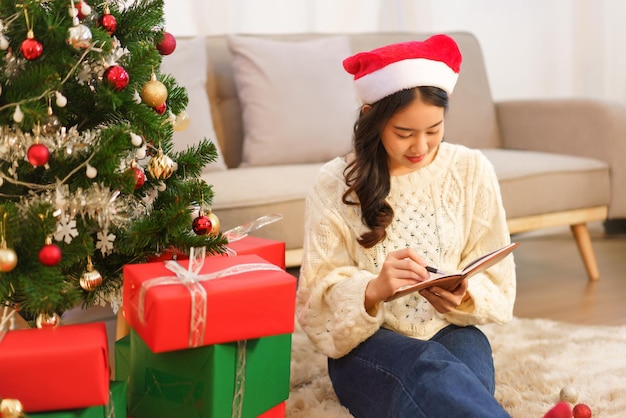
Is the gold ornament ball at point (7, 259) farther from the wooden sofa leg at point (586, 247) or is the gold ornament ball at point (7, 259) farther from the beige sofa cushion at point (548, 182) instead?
the wooden sofa leg at point (586, 247)

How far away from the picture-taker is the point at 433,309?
1.59m

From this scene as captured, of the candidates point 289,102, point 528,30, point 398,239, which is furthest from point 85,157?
point 528,30

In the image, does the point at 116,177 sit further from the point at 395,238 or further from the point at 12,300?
the point at 395,238

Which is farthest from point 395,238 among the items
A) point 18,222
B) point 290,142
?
point 290,142

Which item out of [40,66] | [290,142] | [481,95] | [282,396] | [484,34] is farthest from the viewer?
[484,34]

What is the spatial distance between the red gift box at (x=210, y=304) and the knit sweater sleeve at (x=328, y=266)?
0.64 feet

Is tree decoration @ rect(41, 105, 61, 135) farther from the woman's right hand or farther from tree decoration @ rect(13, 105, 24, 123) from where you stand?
the woman's right hand

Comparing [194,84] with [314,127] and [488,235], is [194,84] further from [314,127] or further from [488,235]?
[488,235]

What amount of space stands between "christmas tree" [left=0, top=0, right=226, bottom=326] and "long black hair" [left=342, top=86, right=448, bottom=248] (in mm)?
285

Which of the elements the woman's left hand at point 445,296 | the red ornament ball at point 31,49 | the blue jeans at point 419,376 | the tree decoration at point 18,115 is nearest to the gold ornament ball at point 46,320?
the tree decoration at point 18,115

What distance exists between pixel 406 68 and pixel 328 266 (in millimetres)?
415

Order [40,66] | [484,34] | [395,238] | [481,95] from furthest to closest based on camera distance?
1. [484,34]
2. [481,95]
3. [395,238]
4. [40,66]

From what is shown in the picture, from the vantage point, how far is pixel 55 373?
1.20 m

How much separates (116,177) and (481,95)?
204cm
